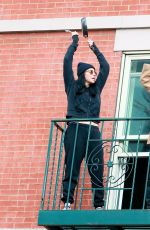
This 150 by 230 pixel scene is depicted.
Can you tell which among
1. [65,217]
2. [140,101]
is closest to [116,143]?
[140,101]

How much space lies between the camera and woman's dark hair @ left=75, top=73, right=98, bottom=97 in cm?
1535

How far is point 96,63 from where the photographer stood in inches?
645

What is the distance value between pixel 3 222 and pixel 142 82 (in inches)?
102

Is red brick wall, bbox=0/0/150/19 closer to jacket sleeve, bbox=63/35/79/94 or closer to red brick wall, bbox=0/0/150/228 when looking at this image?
red brick wall, bbox=0/0/150/228

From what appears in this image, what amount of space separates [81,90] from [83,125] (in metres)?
0.48

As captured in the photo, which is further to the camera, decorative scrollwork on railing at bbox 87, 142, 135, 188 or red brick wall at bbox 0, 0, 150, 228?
red brick wall at bbox 0, 0, 150, 228

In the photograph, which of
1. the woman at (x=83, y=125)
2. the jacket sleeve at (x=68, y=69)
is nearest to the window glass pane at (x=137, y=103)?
the woman at (x=83, y=125)

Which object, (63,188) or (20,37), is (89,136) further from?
(20,37)

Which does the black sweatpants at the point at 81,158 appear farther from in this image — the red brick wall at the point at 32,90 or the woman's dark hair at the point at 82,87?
the red brick wall at the point at 32,90

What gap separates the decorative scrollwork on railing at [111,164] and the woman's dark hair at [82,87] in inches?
27.1

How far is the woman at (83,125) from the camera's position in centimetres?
1492

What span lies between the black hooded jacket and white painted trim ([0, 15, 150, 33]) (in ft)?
3.36

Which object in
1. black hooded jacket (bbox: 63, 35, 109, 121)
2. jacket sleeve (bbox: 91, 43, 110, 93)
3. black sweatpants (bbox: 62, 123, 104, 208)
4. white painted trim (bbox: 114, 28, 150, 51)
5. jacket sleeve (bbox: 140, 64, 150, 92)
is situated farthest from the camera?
white painted trim (bbox: 114, 28, 150, 51)

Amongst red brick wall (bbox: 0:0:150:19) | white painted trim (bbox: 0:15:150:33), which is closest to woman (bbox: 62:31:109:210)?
white painted trim (bbox: 0:15:150:33)
